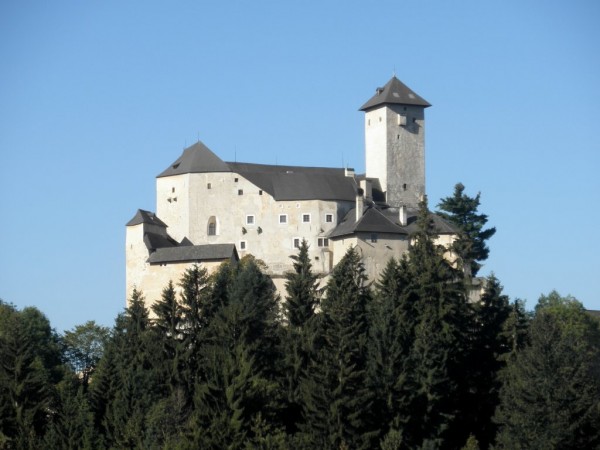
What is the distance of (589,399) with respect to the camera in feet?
202

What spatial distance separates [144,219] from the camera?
9438cm

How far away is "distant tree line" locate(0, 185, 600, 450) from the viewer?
6016cm

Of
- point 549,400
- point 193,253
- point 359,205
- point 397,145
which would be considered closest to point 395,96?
point 397,145

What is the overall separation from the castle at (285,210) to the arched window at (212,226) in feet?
0.20

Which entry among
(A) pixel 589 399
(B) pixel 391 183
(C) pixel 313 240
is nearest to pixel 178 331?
(A) pixel 589 399

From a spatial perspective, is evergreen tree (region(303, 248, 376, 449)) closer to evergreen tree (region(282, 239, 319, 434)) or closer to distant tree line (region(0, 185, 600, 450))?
distant tree line (region(0, 185, 600, 450))

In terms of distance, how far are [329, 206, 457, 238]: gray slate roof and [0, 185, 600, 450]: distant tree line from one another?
54.4 ft

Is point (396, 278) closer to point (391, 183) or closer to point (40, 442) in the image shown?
point (40, 442)

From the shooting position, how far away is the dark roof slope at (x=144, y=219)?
94500 millimetres

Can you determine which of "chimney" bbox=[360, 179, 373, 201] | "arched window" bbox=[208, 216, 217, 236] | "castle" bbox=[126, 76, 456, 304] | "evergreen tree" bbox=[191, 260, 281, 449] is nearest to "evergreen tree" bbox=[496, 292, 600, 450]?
"evergreen tree" bbox=[191, 260, 281, 449]

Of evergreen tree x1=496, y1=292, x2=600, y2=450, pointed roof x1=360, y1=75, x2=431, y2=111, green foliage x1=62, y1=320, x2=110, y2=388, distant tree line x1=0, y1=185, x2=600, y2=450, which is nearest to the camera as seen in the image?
distant tree line x1=0, y1=185, x2=600, y2=450

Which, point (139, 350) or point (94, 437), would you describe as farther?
point (139, 350)

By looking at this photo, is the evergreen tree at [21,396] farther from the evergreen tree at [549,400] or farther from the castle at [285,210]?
the castle at [285,210]

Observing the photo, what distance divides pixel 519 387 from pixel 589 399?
2790 mm
